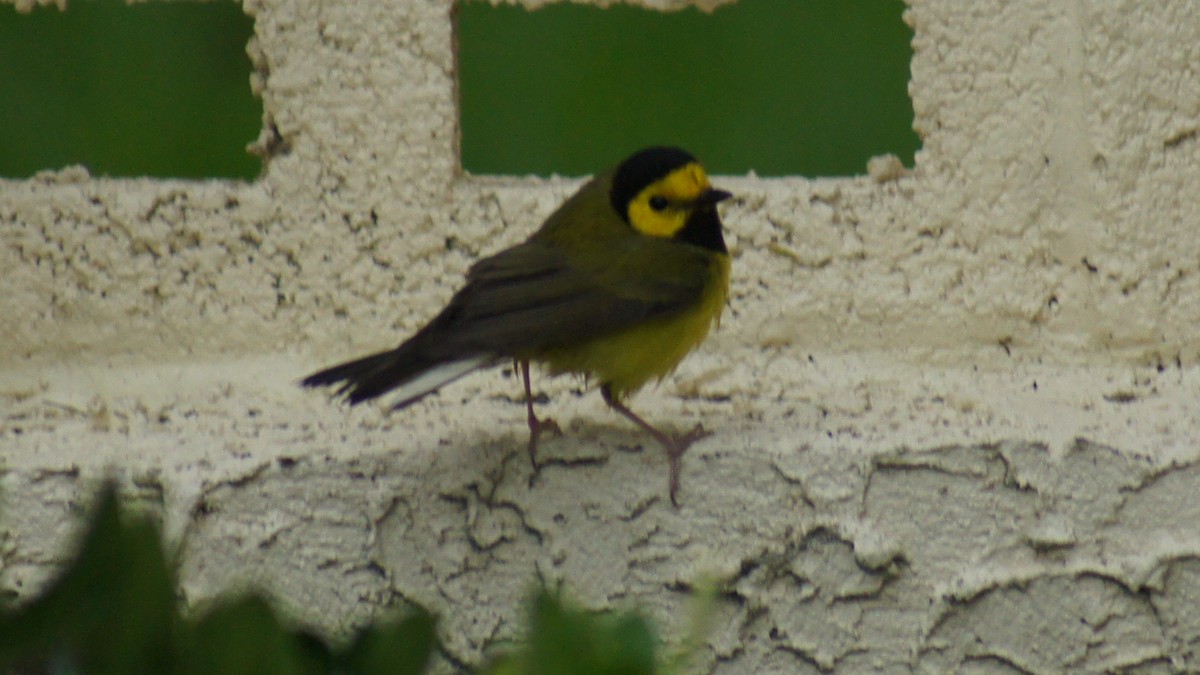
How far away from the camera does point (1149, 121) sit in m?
1.81

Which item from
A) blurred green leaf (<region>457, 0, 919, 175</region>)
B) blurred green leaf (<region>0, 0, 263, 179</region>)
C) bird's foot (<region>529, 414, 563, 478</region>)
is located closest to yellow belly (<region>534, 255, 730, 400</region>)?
bird's foot (<region>529, 414, 563, 478</region>)

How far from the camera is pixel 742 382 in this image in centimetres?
192

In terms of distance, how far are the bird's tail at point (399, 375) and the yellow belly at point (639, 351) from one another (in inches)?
7.8

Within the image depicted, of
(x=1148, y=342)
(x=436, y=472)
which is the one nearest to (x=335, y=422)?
(x=436, y=472)

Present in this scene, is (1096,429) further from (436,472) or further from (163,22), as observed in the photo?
(163,22)

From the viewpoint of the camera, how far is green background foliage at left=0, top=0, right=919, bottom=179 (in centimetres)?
197

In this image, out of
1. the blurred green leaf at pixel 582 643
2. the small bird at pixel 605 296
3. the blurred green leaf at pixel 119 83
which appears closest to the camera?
the blurred green leaf at pixel 582 643

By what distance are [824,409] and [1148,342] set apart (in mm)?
404

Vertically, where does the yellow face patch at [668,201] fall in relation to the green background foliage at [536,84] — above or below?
below

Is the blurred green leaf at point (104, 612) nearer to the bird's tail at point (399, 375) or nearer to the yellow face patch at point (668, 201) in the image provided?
the bird's tail at point (399, 375)

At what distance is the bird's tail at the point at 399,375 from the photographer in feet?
5.22

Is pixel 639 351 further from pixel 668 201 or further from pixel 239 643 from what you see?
pixel 239 643

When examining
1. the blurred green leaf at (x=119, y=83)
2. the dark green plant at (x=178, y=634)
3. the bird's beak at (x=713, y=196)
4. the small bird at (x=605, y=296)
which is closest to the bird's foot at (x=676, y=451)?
the small bird at (x=605, y=296)

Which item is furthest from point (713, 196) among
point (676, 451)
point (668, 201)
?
point (676, 451)
